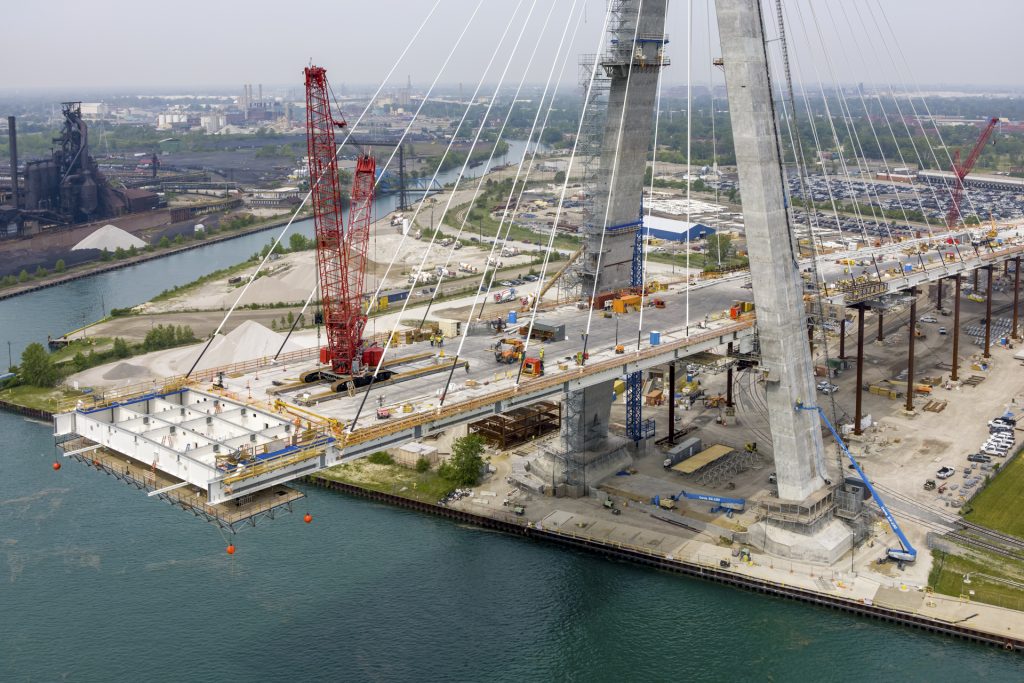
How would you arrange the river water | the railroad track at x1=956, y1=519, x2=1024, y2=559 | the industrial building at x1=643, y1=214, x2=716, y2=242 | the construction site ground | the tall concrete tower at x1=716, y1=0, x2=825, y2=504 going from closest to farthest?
the river water, the construction site ground, the tall concrete tower at x1=716, y1=0, x2=825, y2=504, the railroad track at x1=956, y1=519, x2=1024, y2=559, the industrial building at x1=643, y1=214, x2=716, y2=242

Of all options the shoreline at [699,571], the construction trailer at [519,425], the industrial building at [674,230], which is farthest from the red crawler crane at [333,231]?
the industrial building at [674,230]

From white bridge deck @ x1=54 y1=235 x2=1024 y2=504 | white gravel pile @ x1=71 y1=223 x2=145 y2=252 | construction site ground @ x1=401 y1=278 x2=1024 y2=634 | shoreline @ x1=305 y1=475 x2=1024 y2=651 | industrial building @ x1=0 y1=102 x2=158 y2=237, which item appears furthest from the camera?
industrial building @ x1=0 y1=102 x2=158 y2=237

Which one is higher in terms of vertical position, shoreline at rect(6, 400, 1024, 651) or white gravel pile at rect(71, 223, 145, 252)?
white gravel pile at rect(71, 223, 145, 252)

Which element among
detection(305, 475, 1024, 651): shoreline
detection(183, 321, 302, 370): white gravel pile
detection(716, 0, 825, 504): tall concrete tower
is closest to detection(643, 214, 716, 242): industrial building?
detection(183, 321, 302, 370): white gravel pile

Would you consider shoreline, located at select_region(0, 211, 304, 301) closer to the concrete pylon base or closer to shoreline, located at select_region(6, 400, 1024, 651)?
shoreline, located at select_region(6, 400, 1024, 651)

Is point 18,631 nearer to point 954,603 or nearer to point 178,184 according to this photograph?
point 954,603

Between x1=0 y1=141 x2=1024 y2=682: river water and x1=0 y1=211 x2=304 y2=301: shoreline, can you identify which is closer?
x1=0 y1=141 x2=1024 y2=682: river water

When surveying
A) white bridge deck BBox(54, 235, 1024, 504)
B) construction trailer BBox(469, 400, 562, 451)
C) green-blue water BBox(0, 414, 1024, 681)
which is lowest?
green-blue water BBox(0, 414, 1024, 681)
